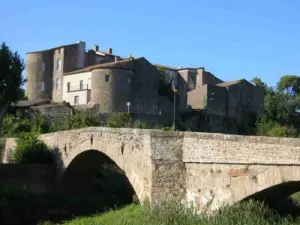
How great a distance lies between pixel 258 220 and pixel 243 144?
6.81ft

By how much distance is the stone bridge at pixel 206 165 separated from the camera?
11.6 meters

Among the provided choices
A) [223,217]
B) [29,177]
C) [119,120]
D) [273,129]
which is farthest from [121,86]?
[223,217]

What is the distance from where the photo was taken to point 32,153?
25.5 meters

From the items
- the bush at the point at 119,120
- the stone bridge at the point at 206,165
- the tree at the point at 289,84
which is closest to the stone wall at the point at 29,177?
the stone bridge at the point at 206,165

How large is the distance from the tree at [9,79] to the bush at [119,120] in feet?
48.8

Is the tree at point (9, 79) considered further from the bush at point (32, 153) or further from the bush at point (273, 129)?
the bush at point (273, 129)

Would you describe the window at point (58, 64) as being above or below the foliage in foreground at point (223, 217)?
above

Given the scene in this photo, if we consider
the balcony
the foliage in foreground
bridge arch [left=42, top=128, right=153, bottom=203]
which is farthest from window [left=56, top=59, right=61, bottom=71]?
the foliage in foreground

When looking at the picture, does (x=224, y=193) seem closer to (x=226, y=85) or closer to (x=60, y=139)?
(x=60, y=139)

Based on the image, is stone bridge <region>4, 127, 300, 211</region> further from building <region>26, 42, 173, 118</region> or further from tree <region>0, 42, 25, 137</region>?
building <region>26, 42, 173, 118</region>

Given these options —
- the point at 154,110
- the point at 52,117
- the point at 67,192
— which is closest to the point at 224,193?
the point at 67,192

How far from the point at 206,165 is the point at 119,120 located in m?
28.9

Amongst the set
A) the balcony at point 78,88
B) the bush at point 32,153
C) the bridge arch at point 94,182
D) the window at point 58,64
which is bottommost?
the bridge arch at point 94,182

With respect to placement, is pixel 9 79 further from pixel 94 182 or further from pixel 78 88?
pixel 78 88
